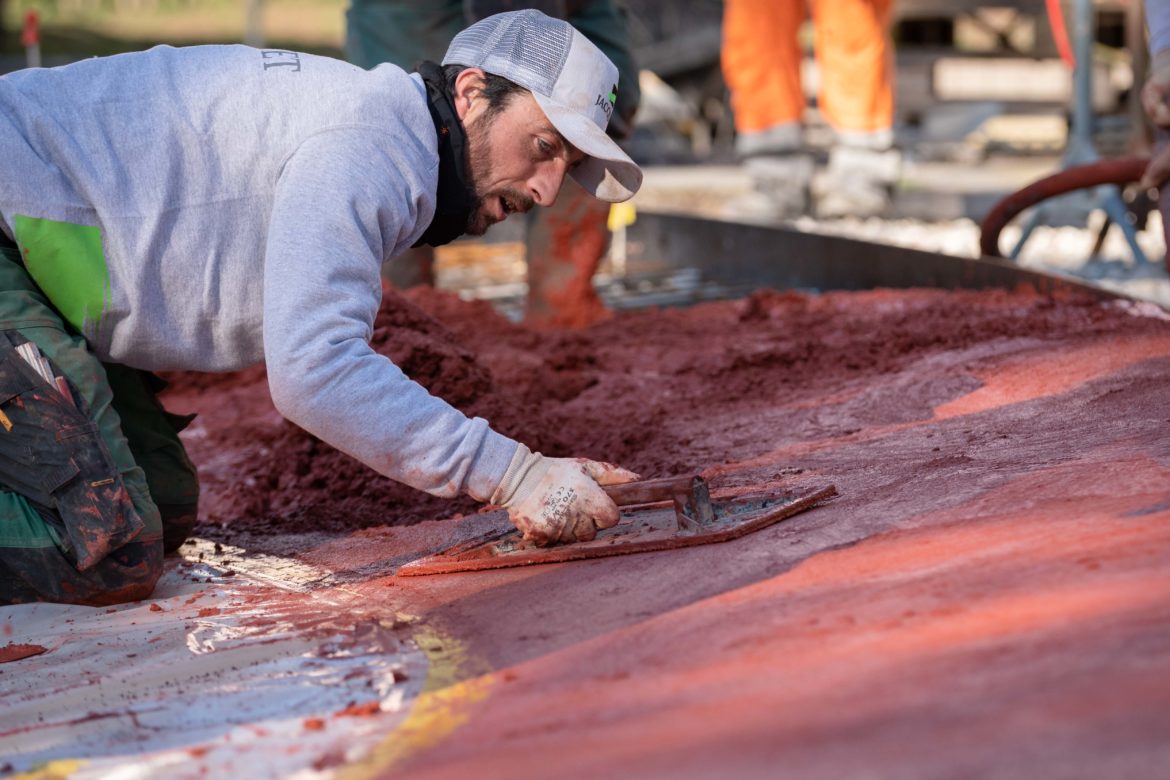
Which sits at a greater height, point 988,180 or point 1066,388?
point 1066,388

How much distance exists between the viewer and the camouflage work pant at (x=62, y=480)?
8.29 feet

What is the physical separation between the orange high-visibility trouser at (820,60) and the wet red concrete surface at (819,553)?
381 centimetres

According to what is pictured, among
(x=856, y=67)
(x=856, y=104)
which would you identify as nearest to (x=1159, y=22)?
(x=856, y=67)

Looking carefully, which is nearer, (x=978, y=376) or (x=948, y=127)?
(x=978, y=376)

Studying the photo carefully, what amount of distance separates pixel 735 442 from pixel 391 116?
1.28 metres

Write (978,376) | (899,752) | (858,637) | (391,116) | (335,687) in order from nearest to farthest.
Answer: (899,752), (858,637), (335,687), (391,116), (978,376)

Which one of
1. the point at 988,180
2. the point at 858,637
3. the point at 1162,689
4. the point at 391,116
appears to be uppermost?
the point at 391,116

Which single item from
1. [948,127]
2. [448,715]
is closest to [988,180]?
[948,127]

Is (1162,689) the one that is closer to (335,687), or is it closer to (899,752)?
(899,752)

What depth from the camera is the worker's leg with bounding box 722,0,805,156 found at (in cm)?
816

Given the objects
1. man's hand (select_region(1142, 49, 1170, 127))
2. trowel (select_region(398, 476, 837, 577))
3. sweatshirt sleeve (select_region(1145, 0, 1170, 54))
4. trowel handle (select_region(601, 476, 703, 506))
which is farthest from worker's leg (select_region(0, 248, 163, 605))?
sweatshirt sleeve (select_region(1145, 0, 1170, 54))

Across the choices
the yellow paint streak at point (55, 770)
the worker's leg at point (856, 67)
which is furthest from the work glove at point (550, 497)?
the worker's leg at point (856, 67)

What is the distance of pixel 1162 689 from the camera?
4.84 feet

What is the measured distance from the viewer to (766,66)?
8.22 m
